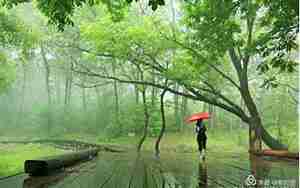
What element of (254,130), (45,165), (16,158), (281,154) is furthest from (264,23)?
(16,158)

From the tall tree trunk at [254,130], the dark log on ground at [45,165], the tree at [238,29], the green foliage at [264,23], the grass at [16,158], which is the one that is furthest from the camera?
the tall tree trunk at [254,130]

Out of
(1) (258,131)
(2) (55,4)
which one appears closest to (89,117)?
(1) (258,131)

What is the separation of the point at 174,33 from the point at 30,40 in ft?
21.8

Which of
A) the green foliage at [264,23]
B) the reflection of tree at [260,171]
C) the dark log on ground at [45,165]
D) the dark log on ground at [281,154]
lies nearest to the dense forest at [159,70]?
the green foliage at [264,23]

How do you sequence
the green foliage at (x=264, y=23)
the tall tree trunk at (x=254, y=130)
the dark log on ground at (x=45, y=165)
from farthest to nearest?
the tall tree trunk at (x=254, y=130) < the green foliage at (x=264, y=23) < the dark log on ground at (x=45, y=165)

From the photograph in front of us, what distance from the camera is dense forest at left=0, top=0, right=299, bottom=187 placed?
9.77m

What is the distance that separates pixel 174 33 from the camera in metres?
16.8

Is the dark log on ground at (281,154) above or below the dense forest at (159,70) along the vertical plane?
below

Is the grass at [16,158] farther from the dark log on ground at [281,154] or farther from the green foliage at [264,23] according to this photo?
the dark log on ground at [281,154]

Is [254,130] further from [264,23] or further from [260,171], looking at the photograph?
[260,171]

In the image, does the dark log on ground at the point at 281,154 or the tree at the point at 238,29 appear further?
the dark log on ground at the point at 281,154

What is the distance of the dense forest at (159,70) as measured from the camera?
32.1ft

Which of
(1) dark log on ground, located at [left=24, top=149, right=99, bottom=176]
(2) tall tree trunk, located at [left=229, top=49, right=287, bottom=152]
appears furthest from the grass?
(2) tall tree trunk, located at [left=229, top=49, right=287, bottom=152]

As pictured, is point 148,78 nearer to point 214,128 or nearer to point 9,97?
point 214,128
